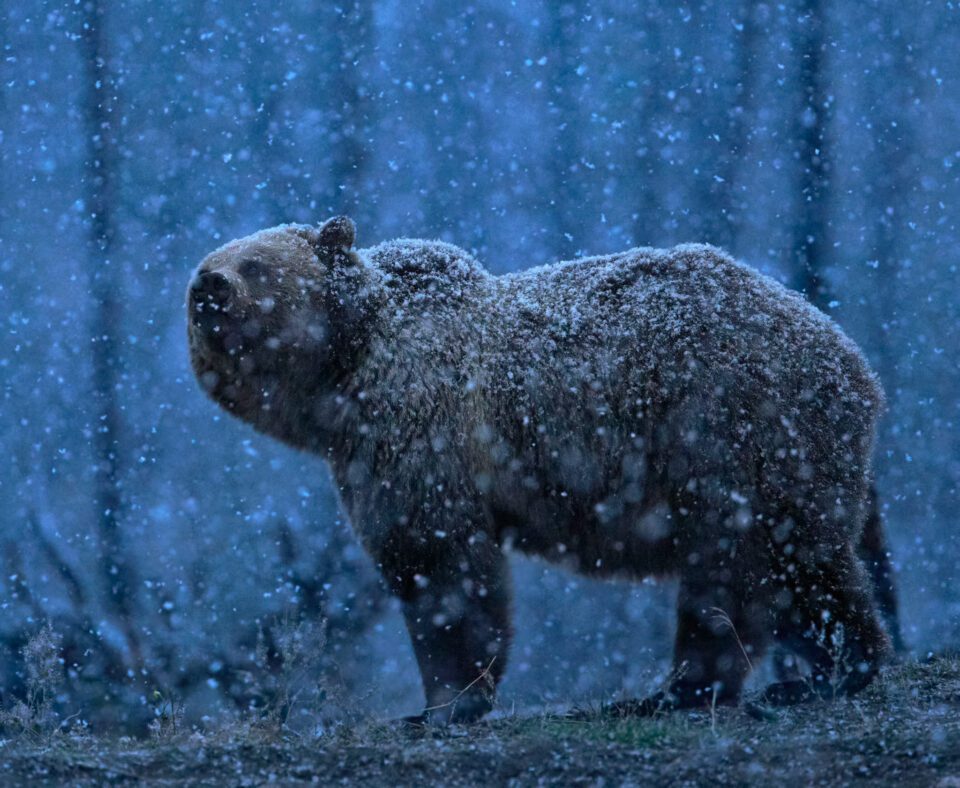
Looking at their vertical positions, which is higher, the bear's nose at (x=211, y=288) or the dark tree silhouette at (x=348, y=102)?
the dark tree silhouette at (x=348, y=102)

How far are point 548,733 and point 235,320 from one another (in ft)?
8.47

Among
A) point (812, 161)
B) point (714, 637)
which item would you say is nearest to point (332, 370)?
point (714, 637)

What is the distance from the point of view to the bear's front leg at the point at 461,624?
5254 millimetres

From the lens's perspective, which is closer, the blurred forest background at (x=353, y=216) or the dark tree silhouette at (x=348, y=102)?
the blurred forest background at (x=353, y=216)

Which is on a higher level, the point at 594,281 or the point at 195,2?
the point at 195,2

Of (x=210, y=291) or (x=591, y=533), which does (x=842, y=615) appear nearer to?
(x=591, y=533)

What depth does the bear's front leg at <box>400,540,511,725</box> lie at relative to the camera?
5254 millimetres

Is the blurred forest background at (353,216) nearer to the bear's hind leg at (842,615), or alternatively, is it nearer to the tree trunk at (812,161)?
the tree trunk at (812,161)

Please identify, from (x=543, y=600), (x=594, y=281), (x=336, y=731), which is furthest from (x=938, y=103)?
(x=336, y=731)

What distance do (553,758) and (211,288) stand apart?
9.38 feet

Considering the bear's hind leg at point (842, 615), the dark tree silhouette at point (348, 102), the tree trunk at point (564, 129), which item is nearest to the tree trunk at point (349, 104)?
the dark tree silhouette at point (348, 102)

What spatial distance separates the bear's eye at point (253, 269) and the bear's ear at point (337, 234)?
37 cm

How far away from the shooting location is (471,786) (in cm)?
362

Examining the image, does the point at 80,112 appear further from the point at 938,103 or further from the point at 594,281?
the point at 938,103
